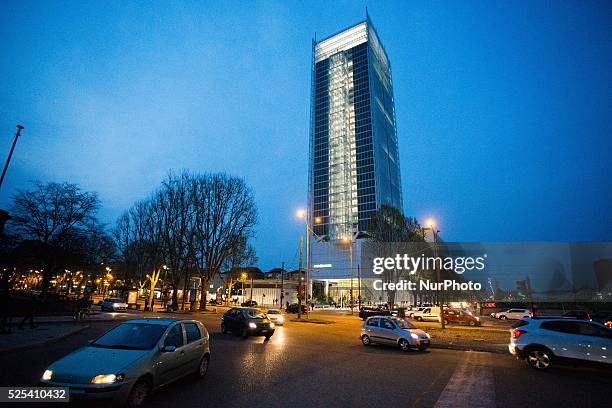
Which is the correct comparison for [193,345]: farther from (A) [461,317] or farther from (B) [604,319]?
(B) [604,319]

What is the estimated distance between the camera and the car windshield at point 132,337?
602 cm

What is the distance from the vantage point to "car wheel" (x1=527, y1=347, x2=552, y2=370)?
10094 millimetres

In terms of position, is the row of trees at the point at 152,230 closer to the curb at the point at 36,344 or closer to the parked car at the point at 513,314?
the curb at the point at 36,344

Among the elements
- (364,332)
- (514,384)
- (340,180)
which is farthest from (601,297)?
(340,180)

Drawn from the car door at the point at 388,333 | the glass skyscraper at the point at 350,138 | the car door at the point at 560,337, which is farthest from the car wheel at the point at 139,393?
the glass skyscraper at the point at 350,138

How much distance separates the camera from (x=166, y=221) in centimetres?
3653

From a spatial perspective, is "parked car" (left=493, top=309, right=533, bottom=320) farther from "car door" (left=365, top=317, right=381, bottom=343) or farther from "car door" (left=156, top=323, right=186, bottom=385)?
"car door" (left=156, top=323, right=186, bottom=385)

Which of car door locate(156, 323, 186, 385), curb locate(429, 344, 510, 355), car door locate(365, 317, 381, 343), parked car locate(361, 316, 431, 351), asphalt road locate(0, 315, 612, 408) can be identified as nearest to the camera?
car door locate(156, 323, 186, 385)

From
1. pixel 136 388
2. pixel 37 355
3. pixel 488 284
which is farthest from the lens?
pixel 488 284

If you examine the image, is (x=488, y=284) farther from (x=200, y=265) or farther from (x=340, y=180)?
(x=200, y=265)

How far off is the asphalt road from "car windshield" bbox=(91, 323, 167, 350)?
1.04m

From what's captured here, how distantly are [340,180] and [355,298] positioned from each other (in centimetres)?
5100

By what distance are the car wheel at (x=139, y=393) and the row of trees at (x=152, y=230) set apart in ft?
93.9

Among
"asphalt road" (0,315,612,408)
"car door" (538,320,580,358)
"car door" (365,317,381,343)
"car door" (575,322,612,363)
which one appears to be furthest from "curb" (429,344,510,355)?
"car door" (575,322,612,363)
